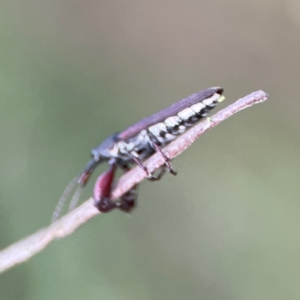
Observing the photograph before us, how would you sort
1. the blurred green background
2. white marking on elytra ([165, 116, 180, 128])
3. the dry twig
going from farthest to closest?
the blurred green background, white marking on elytra ([165, 116, 180, 128]), the dry twig

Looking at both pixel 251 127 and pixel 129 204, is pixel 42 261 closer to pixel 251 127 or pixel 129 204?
pixel 129 204

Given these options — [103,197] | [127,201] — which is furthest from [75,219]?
[127,201]

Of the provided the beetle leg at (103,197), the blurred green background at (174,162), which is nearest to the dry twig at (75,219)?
the beetle leg at (103,197)

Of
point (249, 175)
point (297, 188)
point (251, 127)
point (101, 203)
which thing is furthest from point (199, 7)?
point (101, 203)

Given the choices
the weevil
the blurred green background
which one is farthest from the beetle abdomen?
the blurred green background

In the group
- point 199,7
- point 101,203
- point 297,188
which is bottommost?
point 297,188

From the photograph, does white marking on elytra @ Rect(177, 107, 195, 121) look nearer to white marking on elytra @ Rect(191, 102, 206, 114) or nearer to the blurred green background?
white marking on elytra @ Rect(191, 102, 206, 114)

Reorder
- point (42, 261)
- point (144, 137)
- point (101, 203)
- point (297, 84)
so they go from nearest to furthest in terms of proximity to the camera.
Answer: point (101, 203) → point (144, 137) → point (42, 261) → point (297, 84)
